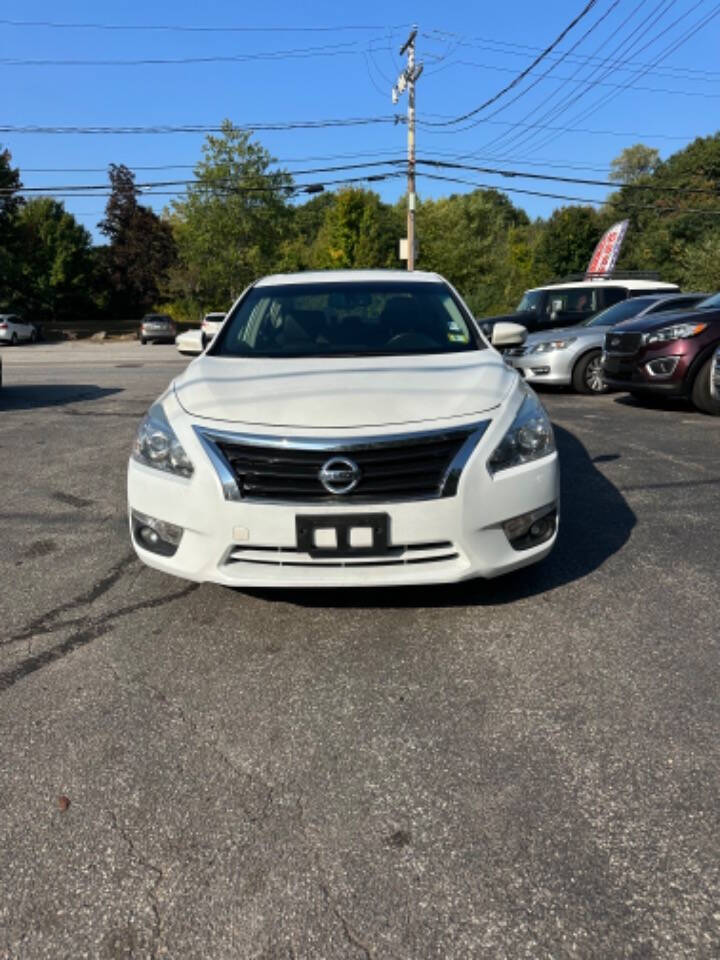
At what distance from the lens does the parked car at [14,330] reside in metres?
36.4

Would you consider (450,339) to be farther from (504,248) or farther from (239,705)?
(504,248)

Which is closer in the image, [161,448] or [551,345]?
[161,448]

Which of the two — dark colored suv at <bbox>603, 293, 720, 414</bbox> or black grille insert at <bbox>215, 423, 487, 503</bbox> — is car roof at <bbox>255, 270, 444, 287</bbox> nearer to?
black grille insert at <bbox>215, 423, 487, 503</bbox>

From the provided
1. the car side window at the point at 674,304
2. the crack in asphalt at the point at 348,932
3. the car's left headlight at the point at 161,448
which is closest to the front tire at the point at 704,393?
the car side window at the point at 674,304

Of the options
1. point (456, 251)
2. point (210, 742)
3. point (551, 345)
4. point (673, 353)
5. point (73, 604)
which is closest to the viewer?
point (210, 742)

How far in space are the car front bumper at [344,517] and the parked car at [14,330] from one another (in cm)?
3808

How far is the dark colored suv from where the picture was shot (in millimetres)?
8312

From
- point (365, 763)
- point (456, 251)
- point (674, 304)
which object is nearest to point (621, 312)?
point (674, 304)

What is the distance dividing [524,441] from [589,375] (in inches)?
322

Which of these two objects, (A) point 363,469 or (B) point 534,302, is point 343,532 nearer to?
(A) point 363,469

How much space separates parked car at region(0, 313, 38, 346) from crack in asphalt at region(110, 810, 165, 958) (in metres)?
39.1

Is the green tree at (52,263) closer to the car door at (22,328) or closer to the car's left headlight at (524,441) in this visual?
the car door at (22,328)

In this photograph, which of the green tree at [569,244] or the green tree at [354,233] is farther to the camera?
the green tree at [569,244]

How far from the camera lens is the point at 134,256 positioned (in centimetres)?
5250
